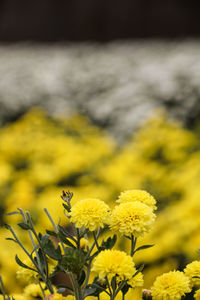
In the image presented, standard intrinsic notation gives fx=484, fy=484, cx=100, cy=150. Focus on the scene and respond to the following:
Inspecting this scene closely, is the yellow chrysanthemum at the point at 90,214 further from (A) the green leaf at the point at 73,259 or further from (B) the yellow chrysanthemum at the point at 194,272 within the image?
(B) the yellow chrysanthemum at the point at 194,272

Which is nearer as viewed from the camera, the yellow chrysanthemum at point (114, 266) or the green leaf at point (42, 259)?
the yellow chrysanthemum at point (114, 266)

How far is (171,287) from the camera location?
3.05 ft

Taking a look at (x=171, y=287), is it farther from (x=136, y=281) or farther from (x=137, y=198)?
(x=137, y=198)

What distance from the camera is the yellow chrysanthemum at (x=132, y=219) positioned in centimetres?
91

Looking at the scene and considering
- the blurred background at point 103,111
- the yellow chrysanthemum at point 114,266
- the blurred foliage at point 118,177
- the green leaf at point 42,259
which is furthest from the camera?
the blurred background at point 103,111

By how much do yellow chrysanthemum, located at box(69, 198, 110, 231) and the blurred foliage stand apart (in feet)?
3.17

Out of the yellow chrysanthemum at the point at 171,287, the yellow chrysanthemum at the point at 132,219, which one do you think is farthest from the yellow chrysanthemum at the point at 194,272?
the yellow chrysanthemum at the point at 132,219

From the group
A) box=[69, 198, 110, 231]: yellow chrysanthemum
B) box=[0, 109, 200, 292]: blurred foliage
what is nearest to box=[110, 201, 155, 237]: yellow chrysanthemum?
box=[69, 198, 110, 231]: yellow chrysanthemum

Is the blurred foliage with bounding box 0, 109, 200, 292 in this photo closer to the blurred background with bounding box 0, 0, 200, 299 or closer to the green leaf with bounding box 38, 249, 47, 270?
the blurred background with bounding box 0, 0, 200, 299

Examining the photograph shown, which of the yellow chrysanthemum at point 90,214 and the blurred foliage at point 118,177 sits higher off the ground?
the blurred foliage at point 118,177

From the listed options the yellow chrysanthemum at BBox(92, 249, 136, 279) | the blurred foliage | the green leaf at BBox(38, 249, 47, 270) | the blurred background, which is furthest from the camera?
the blurred background

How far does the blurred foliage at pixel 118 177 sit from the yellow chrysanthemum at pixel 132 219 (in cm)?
95

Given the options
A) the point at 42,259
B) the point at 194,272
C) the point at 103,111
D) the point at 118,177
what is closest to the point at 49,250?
the point at 42,259

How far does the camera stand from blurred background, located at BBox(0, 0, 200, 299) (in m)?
2.55
